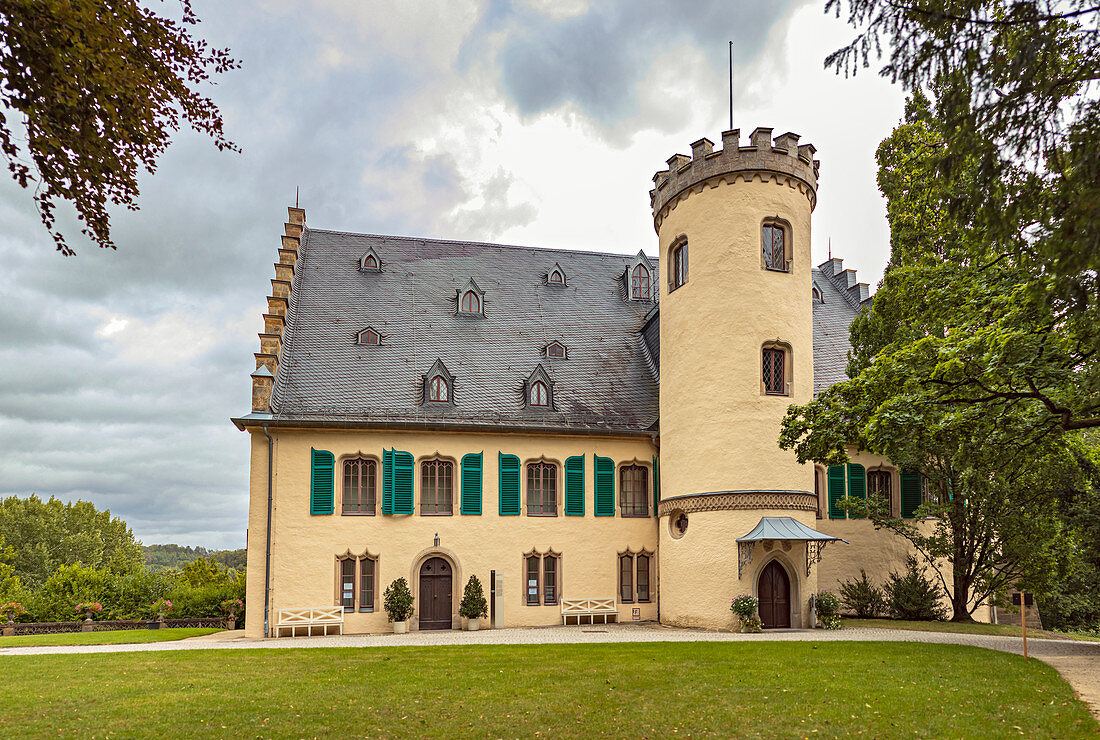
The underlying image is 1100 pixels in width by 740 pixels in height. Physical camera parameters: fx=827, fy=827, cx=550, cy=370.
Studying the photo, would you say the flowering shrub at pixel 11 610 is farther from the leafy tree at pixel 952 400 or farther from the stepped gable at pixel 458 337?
the leafy tree at pixel 952 400

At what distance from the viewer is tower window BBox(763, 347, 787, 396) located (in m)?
22.1

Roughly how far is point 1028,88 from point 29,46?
7674mm

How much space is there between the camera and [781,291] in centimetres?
2238

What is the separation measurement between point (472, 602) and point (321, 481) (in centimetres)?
525

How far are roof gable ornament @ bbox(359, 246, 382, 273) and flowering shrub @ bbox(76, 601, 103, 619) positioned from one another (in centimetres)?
1295

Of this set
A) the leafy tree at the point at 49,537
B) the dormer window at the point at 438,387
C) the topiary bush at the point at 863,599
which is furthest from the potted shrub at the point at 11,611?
the leafy tree at the point at 49,537

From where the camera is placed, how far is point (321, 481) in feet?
73.5

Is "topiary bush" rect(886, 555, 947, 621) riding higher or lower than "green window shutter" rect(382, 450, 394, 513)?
lower

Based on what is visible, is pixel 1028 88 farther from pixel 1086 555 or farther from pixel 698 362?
pixel 1086 555

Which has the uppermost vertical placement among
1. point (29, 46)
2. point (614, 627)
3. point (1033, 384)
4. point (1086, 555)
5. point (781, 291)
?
point (781, 291)

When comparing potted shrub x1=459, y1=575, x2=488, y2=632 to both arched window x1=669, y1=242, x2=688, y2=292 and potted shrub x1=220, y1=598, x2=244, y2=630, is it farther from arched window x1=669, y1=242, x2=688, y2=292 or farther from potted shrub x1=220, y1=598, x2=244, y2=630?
arched window x1=669, y1=242, x2=688, y2=292

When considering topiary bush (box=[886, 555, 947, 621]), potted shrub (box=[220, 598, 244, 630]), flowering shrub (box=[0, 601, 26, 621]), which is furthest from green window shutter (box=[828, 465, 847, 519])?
flowering shrub (box=[0, 601, 26, 621])

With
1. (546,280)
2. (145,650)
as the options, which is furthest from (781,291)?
(145,650)

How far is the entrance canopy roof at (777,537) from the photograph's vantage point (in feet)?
67.0
